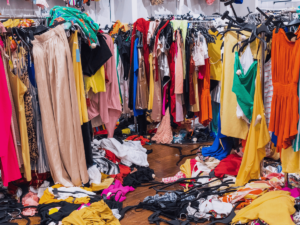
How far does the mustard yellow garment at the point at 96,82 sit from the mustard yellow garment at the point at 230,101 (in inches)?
49.9

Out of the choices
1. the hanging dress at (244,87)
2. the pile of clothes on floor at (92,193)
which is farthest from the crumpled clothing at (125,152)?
the hanging dress at (244,87)

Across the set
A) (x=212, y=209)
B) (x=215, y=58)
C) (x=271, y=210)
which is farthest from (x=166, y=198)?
(x=215, y=58)

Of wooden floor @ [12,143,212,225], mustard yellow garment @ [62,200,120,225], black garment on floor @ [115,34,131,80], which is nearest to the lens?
mustard yellow garment @ [62,200,120,225]

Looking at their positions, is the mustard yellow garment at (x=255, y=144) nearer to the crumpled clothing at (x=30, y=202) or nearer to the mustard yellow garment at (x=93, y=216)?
the mustard yellow garment at (x=93, y=216)

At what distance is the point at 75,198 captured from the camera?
2938 mm

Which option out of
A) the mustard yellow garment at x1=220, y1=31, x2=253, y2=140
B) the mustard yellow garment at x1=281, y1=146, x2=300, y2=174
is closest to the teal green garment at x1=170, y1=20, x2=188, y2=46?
the mustard yellow garment at x1=220, y1=31, x2=253, y2=140

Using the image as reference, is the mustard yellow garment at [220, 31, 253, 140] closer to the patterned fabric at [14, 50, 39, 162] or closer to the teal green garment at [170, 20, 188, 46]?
the teal green garment at [170, 20, 188, 46]

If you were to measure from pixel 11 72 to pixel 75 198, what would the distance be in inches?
52.0

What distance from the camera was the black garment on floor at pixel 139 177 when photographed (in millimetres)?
3461

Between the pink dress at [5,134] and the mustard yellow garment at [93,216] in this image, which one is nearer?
the mustard yellow garment at [93,216]

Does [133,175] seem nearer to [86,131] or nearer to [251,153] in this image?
[86,131]

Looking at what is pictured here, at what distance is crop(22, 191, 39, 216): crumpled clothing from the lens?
2.88 m

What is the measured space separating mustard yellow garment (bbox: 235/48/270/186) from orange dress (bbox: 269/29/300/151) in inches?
9.4

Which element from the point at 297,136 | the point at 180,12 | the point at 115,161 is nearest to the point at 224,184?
the point at 297,136
